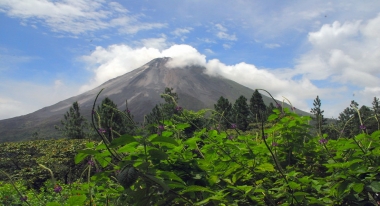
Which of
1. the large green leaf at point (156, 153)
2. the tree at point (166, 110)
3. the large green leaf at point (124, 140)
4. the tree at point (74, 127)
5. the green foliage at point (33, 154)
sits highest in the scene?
the tree at point (74, 127)

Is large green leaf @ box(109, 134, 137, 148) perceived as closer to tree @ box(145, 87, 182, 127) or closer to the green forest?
the green forest

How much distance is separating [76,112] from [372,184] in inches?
1869

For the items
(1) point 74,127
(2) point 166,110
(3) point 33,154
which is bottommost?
(3) point 33,154

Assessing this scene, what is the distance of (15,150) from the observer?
1673cm

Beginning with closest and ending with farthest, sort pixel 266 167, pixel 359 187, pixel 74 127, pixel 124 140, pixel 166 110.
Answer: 1. pixel 124 140
2. pixel 359 187
3. pixel 266 167
4. pixel 166 110
5. pixel 74 127

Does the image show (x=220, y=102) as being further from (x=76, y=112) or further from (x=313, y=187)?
(x=313, y=187)

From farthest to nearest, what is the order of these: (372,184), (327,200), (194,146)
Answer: (194,146), (327,200), (372,184)

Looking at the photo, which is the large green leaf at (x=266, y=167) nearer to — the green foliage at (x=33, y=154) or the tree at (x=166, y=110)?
the tree at (x=166, y=110)

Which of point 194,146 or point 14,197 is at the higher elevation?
point 194,146

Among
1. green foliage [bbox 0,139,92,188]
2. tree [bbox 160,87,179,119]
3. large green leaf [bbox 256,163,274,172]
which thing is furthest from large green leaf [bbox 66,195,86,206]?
green foliage [bbox 0,139,92,188]

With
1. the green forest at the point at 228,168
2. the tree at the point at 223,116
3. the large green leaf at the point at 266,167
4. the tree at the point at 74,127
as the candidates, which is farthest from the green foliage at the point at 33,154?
the tree at the point at 74,127

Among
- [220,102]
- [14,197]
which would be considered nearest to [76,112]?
[220,102]

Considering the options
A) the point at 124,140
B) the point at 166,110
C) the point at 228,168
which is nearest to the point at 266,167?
the point at 228,168

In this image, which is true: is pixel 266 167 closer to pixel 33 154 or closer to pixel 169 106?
pixel 169 106
